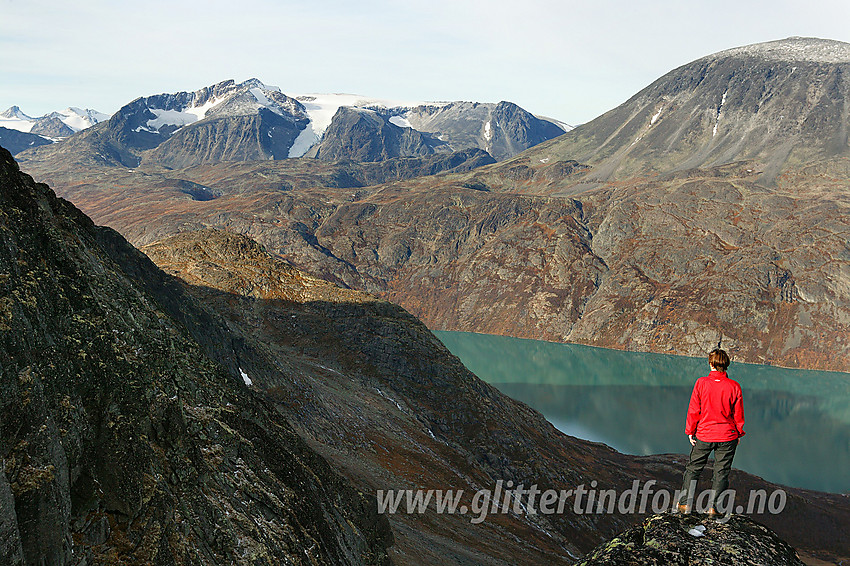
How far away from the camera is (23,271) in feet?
38.0

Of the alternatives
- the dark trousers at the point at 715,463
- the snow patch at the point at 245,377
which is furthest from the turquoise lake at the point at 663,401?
the dark trousers at the point at 715,463

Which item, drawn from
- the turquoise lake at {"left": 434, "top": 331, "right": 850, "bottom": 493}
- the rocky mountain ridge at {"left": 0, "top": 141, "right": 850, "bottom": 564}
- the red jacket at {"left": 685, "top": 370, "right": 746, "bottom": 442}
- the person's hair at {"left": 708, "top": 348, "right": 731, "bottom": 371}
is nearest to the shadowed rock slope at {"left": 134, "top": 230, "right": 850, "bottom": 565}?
the rocky mountain ridge at {"left": 0, "top": 141, "right": 850, "bottom": 564}

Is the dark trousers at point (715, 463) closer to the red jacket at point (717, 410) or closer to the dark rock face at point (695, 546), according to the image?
the red jacket at point (717, 410)

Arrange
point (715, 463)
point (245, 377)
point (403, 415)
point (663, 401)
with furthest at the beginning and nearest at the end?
point (663, 401) < point (403, 415) < point (245, 377) < point (715, 463)

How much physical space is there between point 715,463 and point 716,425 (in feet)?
2.58

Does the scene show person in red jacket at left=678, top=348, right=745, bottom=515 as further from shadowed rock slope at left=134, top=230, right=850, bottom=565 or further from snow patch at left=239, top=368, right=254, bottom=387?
snow patch at left=239, top=368, right=254, bottom=387

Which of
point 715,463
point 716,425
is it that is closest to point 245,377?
point 715,463

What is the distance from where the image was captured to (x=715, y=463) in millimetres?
10430

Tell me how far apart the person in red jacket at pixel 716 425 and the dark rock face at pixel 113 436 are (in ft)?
33.0

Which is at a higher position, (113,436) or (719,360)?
(719,360)

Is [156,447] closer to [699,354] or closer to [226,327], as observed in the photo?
[226,327]

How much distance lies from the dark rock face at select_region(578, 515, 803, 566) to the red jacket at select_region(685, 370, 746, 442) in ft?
4.90

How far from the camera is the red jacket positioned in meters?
10.2

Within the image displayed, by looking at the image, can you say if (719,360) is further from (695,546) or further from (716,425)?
(695,546)
